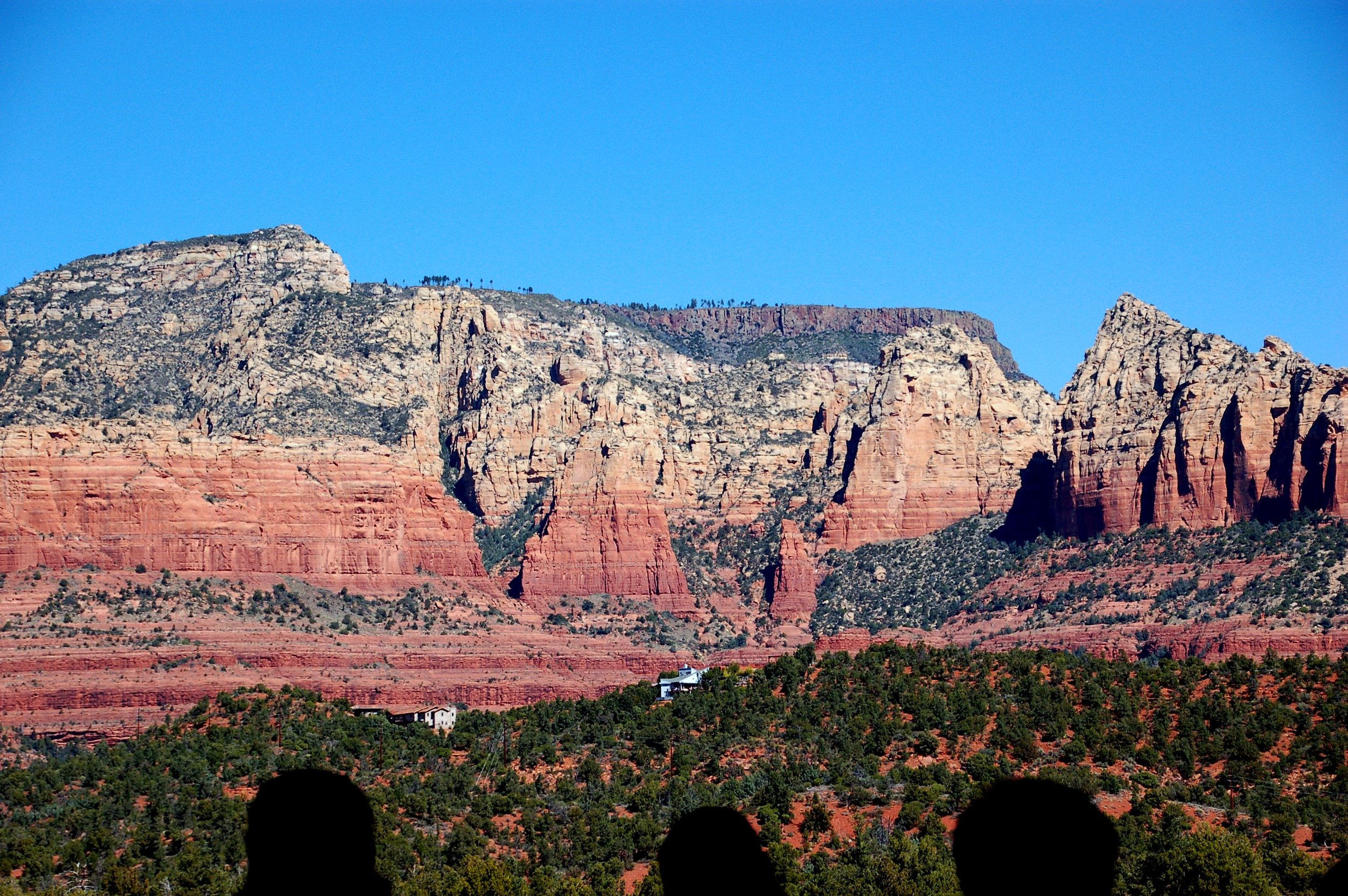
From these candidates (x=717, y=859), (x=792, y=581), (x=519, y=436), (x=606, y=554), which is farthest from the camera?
(x=519, y=436)

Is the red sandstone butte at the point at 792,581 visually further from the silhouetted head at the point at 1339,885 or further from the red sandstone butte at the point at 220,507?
the silhouetted head at the point at 1339,885

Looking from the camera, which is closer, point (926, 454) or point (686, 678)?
point (686, 678)

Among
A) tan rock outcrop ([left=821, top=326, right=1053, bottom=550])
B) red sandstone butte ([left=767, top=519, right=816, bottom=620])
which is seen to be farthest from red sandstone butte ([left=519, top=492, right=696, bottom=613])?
tan rock outcrop ([left=821, top=326, right=1053, bottom=550])

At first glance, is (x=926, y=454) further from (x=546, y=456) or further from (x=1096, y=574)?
(x=546, y=456)

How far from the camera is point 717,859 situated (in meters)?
24.0

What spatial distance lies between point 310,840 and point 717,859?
5.06 m

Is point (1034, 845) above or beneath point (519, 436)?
beneath

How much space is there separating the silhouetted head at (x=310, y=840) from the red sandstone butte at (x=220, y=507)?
95175 mm

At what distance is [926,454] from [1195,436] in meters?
30.6

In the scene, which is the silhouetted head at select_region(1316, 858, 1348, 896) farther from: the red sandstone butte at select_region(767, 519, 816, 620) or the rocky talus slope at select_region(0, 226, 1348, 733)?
the red sandstone butte at select_region(767, 519, 816, 620)

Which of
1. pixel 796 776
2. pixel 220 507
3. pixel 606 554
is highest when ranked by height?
pixel 220 507

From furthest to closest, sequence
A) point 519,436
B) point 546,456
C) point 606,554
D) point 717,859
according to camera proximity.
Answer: point 519,436 → point 546,456 → point 606,554 → point 717,859

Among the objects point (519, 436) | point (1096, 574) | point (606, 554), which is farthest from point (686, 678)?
point (519, 436)

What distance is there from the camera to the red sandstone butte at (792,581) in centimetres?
14512
